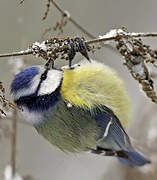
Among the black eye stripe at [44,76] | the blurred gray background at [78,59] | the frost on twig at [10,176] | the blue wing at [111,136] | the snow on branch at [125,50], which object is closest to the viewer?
the snow on branch at [125,50]

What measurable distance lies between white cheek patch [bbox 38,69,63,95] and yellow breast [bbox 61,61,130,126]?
33 mm

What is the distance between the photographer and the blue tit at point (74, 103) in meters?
1.48

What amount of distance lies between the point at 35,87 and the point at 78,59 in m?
1.15

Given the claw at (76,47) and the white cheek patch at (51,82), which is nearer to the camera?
the claw at (76,47)

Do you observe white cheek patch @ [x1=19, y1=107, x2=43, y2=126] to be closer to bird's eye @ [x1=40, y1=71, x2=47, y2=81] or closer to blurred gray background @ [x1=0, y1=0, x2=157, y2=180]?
bird's eye @ [x1=40, y1=71, x2=47, y2=81]

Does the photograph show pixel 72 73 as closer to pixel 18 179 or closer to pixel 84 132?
pixel 84 132

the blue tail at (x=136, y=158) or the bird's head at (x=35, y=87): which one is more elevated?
the bird's head at (x=35, y=87)

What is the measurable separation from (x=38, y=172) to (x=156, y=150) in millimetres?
1079

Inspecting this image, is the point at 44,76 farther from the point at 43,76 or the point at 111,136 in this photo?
the point at 111,136

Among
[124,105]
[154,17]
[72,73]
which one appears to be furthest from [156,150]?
[154,17]

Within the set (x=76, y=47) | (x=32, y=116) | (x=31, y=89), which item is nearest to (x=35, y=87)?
(x=31, y=89)

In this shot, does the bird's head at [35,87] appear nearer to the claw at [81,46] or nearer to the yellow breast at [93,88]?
the yellow breast at [93,88]

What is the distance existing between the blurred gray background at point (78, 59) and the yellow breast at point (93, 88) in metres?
0.63

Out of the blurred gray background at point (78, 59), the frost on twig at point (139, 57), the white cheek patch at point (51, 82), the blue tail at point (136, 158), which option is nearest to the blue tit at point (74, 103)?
the white cheek patch at point (51, 82)
